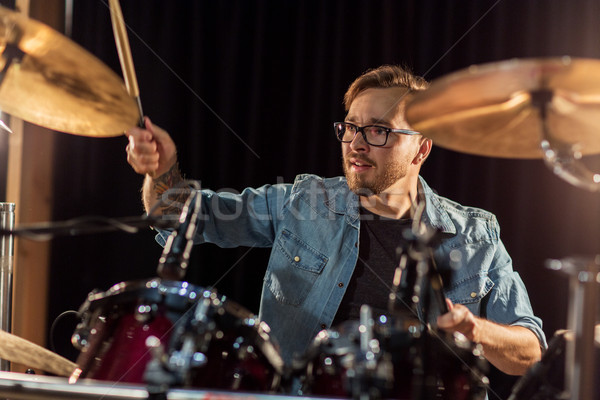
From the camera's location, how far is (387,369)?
81 centimetres

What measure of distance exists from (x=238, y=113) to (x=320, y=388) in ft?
4.83

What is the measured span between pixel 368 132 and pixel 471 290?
1.90 feet

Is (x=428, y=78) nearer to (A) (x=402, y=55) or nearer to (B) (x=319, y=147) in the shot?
(A) (x=402, y=55)

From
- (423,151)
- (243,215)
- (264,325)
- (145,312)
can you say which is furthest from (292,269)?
(145,312)

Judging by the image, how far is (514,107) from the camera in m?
0.98

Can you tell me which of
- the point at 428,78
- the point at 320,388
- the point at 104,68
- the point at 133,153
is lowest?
the point at 320,388

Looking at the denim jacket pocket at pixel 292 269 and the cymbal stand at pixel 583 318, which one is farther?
the denim jacket pocket at pixel 292 269

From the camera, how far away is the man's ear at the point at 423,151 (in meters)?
1.95

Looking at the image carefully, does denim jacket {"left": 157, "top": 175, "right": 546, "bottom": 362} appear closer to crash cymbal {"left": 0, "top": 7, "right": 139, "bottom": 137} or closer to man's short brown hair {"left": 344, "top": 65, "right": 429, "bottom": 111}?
man's short brown hair {"left": 344, "top": 65, "right": 429, "bottom": 111}

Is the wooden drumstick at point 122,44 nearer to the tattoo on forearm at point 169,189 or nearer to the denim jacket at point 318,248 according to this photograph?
the tattoo on forearm at point 169,189

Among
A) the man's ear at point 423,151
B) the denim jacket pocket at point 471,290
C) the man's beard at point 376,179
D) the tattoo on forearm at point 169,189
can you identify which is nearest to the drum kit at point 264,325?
the tattoo on forearm at point 169,189

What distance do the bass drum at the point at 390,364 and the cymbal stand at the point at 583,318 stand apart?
20cm

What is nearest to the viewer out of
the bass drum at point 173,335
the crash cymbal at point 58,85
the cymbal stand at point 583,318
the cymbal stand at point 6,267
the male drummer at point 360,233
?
the cymbal stand at point 583,318

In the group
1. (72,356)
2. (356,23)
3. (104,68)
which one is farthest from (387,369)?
(72,356)
